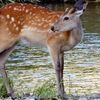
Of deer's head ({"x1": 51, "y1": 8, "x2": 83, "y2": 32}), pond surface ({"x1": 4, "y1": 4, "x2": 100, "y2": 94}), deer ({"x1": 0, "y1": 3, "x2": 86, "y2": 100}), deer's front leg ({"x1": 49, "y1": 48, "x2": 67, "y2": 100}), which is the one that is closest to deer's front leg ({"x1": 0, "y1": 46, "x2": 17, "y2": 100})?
deer ({"x1": 0, "y1": 3, "x2": 86, "y2": 100})

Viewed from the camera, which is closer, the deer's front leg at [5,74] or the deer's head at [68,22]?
the deer's front leg at [5,74]

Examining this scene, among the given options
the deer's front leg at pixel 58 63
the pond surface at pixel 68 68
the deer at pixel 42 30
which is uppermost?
the deer at pixel 42 30

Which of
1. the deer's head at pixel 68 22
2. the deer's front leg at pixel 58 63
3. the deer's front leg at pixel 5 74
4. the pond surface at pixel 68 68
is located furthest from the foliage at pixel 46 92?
the deer's head at pixel 68 22

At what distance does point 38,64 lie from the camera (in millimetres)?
15352

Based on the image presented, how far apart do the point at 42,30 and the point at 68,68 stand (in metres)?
4.56

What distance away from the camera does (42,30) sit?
10.1m

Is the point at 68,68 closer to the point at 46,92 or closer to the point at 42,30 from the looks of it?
the point at 42,30

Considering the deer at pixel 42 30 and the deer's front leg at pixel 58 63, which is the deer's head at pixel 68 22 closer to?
the deer at pixel 42 30

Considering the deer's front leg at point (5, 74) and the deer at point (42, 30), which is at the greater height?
the deer at point (42, 30)

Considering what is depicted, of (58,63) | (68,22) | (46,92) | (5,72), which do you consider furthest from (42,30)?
(46,92)

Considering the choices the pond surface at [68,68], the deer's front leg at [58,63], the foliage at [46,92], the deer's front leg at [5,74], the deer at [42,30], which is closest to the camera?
the foliage at [46,92]

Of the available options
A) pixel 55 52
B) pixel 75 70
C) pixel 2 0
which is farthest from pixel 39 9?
pixel 2 0

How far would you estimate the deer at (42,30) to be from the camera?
387 inches

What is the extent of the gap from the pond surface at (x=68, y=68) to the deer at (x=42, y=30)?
0.40 m
